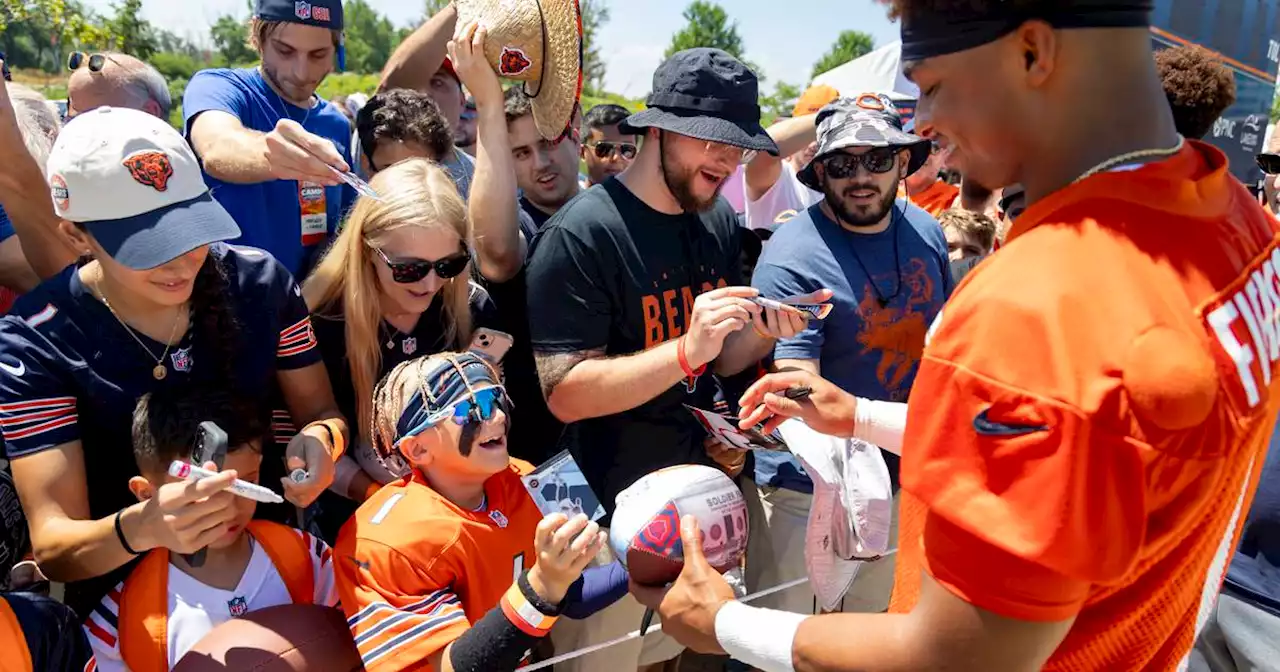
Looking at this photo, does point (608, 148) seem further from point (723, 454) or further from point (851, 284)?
point (723, 454)

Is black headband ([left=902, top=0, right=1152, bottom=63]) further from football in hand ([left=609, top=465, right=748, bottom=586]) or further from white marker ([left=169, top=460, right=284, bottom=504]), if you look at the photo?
white marker ([left=169, top=460, right=284, bottom=504])

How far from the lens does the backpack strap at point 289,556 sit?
2578mm

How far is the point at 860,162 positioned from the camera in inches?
139

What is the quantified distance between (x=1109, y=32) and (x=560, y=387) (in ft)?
6.68

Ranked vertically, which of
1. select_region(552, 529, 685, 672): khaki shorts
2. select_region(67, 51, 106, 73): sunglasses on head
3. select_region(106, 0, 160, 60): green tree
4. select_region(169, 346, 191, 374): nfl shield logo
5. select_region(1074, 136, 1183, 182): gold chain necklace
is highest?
select_region(106, 0, 160, 60): green tree

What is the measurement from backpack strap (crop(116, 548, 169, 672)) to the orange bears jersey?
454mm

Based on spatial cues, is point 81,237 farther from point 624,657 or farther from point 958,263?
point 958,263

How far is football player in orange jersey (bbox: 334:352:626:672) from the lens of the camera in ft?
7.38

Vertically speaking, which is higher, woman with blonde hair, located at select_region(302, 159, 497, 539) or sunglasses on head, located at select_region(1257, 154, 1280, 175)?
sunglasses on head, located at select_region(1257, 154, 1280, 175)

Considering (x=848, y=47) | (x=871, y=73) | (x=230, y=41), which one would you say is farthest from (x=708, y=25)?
(x=871, y=73)

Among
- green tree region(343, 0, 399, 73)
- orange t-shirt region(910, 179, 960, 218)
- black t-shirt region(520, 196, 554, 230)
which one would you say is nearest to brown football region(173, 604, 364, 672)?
black t-shirt region(520, 196, 554, 230)

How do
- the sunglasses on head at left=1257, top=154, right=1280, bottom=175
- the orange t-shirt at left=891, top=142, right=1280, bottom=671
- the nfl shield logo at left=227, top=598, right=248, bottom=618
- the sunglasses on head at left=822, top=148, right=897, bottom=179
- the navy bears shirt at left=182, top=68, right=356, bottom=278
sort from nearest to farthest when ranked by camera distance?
the orange t-shirt at left=891, top=142, right=1280, bottom=671 < the nfl shield logo at left=227, top=598, right=248, bottom=618 < the sunglasses on head at left=822, top=148, right=897, bottom=179 < the navy bears shirt at left=182, top=68, right=356, bottom=278 < the sunglasses on head at left=1257, top=154, right=1280, bottom=175

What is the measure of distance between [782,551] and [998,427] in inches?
104

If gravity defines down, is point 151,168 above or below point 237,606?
above
